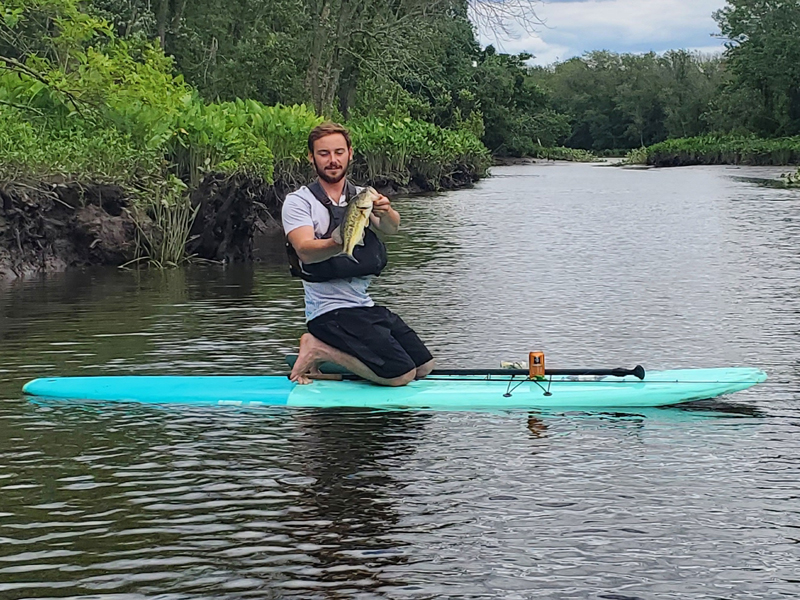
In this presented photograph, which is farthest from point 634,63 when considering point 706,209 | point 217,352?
point 217,352

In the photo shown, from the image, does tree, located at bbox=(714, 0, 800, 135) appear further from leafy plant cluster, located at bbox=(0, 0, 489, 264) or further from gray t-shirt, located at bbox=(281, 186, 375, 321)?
gray t-shirt, located at bbox=(281, 186, 375, 321)

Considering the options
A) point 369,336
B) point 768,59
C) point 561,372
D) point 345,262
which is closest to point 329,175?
point 345,262

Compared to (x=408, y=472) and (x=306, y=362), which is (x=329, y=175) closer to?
(x=306, y=362)

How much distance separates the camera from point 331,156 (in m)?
8.36

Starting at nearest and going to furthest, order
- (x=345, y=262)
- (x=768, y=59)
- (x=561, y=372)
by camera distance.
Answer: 1. (x=345, y=262)
2. (x=561, y=372)
3. (x=768, y=59)

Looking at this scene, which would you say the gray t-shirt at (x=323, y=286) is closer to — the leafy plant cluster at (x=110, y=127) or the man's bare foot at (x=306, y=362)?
the man's bare foot at (x=306, y=362)

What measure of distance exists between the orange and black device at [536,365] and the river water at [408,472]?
0.33 meters

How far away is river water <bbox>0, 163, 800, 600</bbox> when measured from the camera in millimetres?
5715

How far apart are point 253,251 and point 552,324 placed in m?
8.80

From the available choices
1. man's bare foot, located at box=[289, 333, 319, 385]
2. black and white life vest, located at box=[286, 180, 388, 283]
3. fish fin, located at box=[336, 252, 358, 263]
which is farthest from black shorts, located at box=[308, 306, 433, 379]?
fish fin, located at box=[336, 252, 358, 263]

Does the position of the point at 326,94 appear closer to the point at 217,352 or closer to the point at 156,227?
the point at 156,227

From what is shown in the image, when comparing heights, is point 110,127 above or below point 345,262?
above

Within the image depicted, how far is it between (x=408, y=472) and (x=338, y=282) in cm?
182

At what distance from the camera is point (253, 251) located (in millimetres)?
21000
